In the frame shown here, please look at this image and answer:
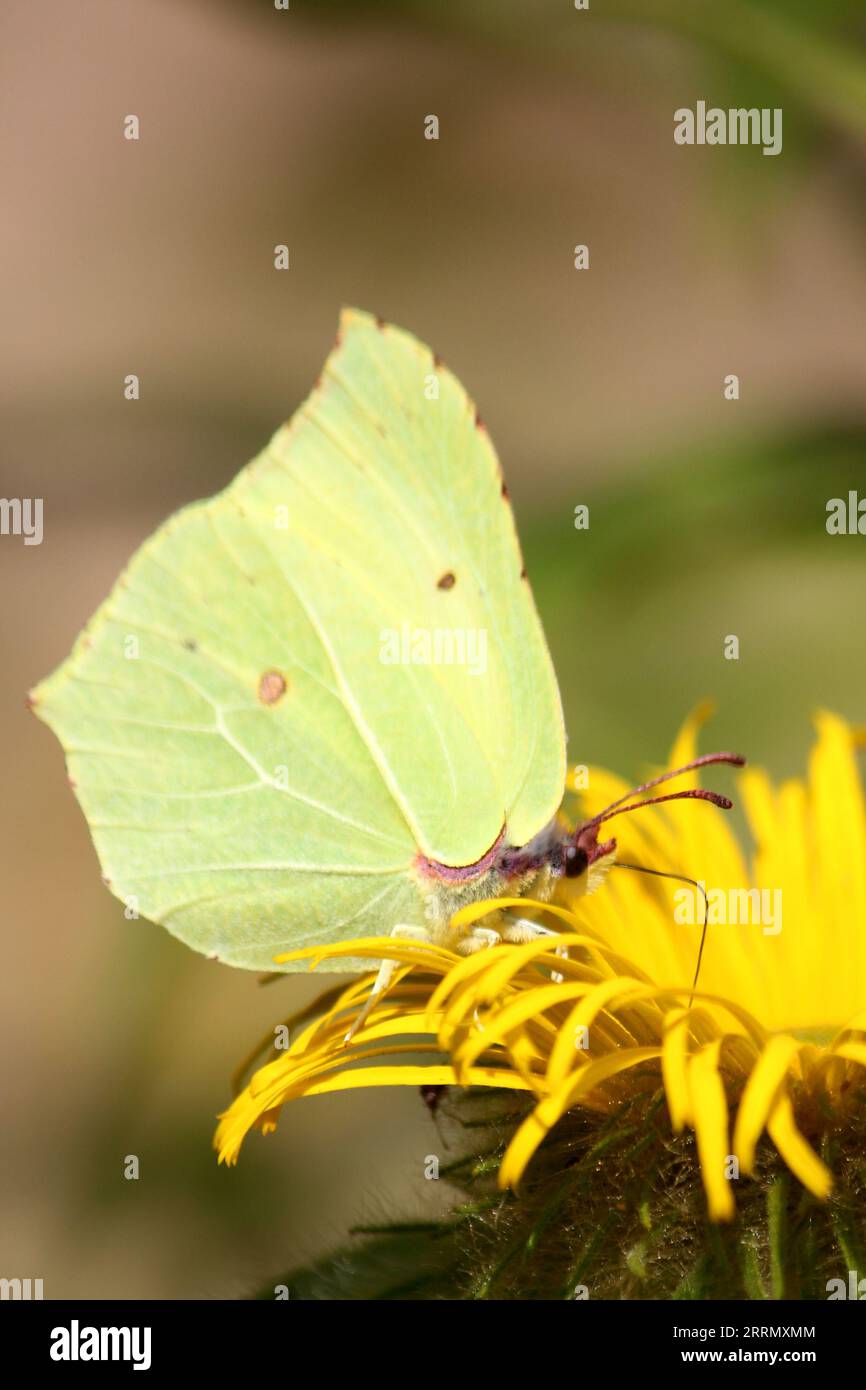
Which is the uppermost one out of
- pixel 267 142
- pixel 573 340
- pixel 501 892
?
pixel 267 142

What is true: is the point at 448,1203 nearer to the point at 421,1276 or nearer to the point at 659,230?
the point at 421,1276

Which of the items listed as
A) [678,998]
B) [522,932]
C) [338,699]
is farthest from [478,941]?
[338,699]

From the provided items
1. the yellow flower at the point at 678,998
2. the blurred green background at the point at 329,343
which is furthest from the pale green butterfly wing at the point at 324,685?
the blurred green background at the point at 329,343

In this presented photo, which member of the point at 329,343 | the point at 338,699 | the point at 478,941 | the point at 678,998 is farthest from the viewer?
the point at 329,343

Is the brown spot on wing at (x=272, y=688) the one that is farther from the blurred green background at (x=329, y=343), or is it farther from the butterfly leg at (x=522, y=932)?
the blurred green background at (x=329, y=343)

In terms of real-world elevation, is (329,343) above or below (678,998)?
above

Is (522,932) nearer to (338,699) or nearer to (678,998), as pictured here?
(678,998)

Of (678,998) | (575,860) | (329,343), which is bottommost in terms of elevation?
(678,998)

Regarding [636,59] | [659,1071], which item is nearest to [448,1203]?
[659,1071]
